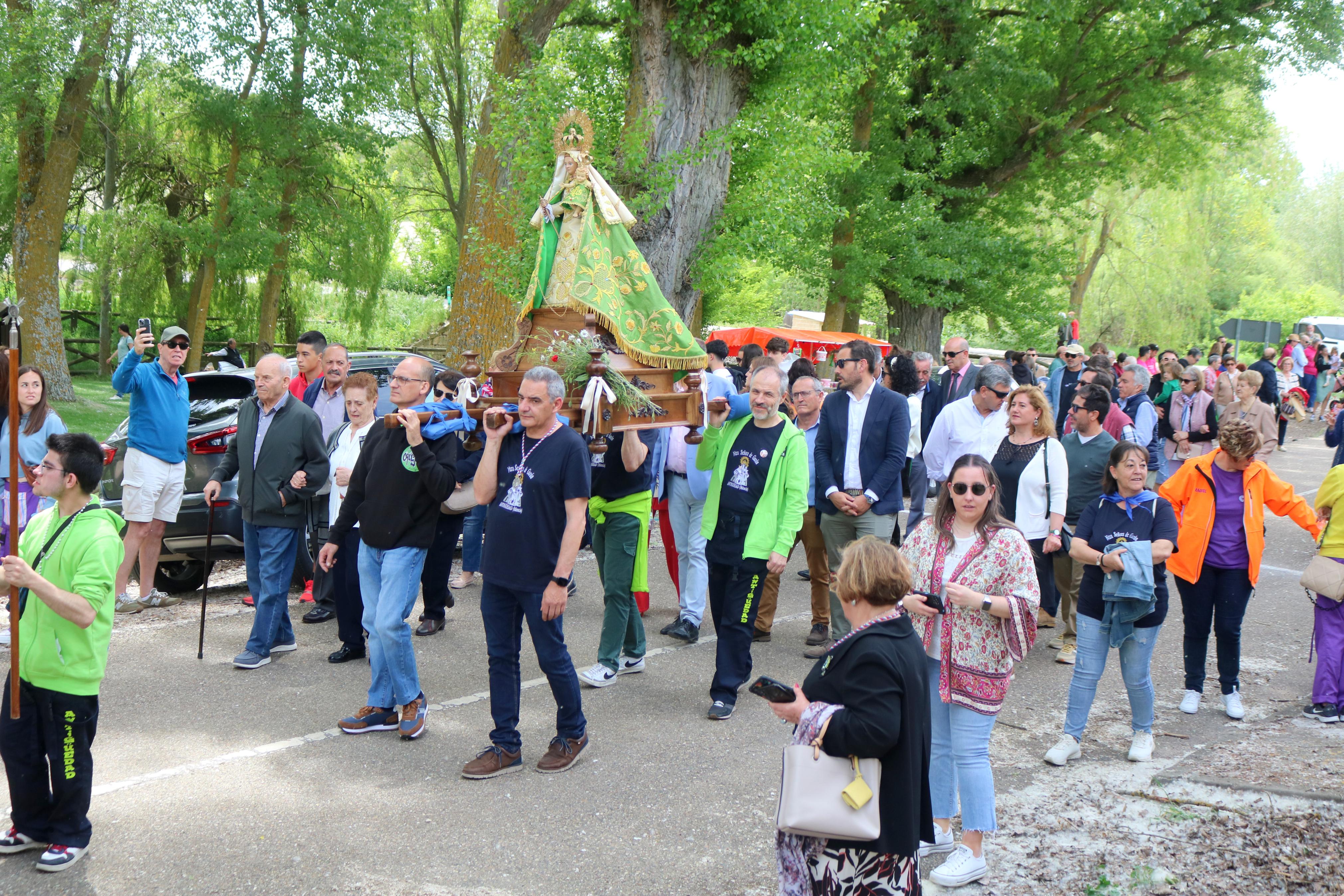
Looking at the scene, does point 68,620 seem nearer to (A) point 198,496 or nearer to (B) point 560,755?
(B) point 560,755

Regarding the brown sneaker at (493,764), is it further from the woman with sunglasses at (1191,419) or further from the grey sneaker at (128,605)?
the woman with sunglasses at (1191,419)

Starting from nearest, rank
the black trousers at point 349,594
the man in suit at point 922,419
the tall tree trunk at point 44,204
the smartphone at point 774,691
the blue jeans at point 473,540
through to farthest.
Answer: the smartphone at point 774,691, the black trousers at point 349,594, the blue jeans at point 473,540, the man in suit at point 922,419, the tall tree trunk at point 44,204

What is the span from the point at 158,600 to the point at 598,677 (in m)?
3.83

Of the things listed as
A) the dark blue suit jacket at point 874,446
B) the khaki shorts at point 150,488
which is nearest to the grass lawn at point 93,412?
the khaki shorts at point 150,488

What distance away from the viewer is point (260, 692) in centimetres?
636

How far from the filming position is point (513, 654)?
5.28 meters

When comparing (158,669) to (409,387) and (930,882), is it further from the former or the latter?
(930,882)

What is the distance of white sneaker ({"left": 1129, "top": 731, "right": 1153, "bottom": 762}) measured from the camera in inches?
225

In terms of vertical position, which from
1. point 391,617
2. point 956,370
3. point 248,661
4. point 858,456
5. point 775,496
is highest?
point 956,370

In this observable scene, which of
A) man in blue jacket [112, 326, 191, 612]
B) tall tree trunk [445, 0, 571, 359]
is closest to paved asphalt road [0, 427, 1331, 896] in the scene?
man in blue jacket [112, 326, 191, 612]

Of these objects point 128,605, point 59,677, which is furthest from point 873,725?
point 128,605

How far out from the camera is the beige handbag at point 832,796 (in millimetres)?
3127

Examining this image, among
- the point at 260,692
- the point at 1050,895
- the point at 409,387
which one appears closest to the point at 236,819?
the point at 260,692

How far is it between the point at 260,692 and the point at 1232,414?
9.18 metres
